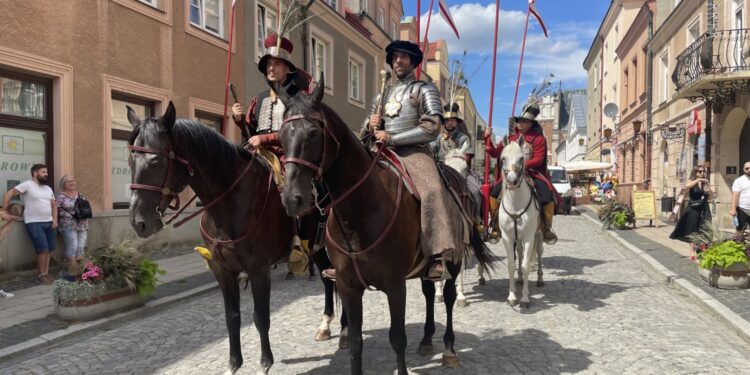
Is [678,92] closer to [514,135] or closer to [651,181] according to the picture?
[651,181]

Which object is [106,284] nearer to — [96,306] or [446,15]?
[96,306]

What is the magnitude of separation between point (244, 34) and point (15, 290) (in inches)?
348

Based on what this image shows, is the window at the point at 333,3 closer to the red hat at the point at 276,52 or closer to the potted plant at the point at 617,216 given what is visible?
the potted plant at the point at 617,216

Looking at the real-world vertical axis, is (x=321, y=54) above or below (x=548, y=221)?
above

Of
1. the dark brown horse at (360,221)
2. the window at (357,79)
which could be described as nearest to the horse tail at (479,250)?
the dark brown horse at (360,221)

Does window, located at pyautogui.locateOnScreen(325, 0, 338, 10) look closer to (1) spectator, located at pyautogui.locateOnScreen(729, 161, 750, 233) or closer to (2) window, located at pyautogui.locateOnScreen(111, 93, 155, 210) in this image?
(2) window, located at pyautogui.locateOnScreen(111, 93, 155, 210)

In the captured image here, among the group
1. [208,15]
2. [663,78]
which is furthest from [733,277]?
[663,78]

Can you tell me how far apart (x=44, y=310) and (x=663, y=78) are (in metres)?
21.8

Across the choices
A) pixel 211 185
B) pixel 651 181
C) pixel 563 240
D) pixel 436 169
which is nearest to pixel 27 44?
pixel 211 185

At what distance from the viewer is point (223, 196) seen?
3.67 m

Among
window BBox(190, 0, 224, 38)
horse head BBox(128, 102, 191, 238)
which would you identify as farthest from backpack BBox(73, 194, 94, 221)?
horse head BBox(128, 102, 191, 238)

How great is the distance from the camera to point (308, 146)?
8.75 ft

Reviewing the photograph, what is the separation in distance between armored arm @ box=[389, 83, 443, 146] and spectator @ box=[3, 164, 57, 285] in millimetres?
6834

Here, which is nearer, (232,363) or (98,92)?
(232,363)
